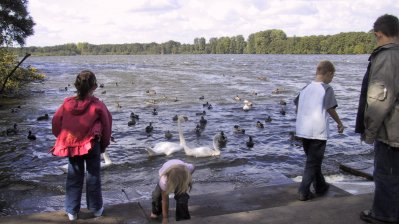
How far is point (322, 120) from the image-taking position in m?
5.47

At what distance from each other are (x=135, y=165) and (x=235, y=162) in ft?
8.52

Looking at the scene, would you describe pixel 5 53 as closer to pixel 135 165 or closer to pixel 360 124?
pixel 135 165

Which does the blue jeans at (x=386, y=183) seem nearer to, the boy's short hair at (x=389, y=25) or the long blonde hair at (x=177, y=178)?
the boy's short hair at (x=389, y=25)

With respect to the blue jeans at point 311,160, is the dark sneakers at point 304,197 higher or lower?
lower

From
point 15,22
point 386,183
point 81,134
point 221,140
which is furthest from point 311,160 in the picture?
point 15,22

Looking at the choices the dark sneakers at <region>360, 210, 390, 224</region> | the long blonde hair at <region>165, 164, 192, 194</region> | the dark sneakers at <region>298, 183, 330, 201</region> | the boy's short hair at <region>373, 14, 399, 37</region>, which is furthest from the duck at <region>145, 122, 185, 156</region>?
the boy's short hair at <region>373, 14, 399, 37</region>

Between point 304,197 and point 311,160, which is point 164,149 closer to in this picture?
point 304,197

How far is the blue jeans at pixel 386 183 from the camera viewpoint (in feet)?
14.1

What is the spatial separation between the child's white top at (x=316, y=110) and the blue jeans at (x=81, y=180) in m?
2.55

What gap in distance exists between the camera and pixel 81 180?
17.3 feet

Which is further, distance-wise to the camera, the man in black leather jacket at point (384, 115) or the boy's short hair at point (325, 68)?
the boy's short hair at point (325, 68)

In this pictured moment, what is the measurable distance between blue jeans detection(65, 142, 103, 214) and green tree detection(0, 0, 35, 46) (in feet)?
51.9

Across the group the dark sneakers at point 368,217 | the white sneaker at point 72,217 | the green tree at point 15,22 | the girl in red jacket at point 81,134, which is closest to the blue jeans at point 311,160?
the dark sneakers at point 368,217

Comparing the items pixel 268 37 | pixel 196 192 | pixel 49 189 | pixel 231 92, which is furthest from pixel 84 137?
pixel 268 37
